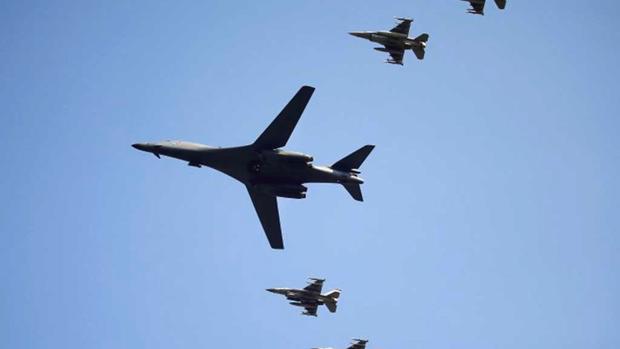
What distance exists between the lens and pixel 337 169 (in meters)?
67.7

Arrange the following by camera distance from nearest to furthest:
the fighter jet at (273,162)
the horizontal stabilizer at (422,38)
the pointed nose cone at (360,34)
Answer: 1. the fighter jet at (273,162)
2. the horizontal stabilizer at (422,38)
3. the pointed nose cone at (360,34)

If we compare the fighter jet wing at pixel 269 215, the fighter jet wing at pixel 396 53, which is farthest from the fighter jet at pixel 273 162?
the fighter jet wing at pixel 396 53

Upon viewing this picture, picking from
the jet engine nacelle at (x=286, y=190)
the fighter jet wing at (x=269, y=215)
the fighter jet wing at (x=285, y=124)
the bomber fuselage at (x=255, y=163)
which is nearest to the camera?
the fighter jet wing at (x=285, y=124)

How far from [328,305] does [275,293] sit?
4.76 meters

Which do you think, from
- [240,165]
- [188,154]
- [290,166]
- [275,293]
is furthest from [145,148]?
[275,293]

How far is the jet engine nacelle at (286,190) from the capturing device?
222 ft

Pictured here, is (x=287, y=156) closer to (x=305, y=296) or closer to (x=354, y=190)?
(x=354, y=190)

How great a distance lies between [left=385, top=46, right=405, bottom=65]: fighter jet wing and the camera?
235ft

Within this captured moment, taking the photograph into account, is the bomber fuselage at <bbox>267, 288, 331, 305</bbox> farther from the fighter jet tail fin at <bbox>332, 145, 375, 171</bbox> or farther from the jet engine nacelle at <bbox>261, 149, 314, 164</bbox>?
the jet engine nacelle at <bbox>261, 149, 314, 164</bbox>

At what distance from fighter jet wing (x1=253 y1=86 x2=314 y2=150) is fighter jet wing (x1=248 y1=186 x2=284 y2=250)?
5621mm

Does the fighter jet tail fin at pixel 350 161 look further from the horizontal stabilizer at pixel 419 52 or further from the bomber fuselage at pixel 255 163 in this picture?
the horizontal stabilizer at pixel 419 52

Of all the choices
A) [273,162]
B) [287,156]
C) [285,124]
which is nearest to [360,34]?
[285,124]

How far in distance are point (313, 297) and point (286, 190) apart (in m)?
10.8

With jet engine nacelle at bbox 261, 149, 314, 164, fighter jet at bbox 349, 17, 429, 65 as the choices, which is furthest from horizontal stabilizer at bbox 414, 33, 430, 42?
jet engine nacelle at bbox 261, 149, 314, 164
